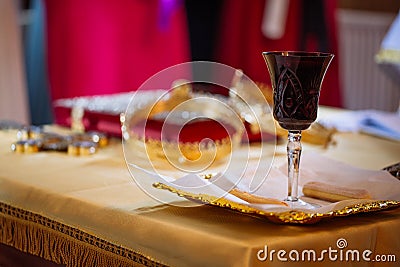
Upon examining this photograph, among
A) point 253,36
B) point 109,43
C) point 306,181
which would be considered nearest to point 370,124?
point 306,181

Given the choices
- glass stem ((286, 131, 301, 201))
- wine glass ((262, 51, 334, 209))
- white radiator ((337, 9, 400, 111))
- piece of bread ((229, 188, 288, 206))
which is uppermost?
wine glass ((262, 51, 334, 209))

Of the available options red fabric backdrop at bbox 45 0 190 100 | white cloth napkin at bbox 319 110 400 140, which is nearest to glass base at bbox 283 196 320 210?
white cloth napkin at bbox 319 110 400 140

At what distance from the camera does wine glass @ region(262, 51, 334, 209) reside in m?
1.06

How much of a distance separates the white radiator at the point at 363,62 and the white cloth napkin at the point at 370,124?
247 centimetres

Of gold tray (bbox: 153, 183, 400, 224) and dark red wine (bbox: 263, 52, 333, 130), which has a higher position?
dark red wine (bbox: 263, 52, 333, 130)

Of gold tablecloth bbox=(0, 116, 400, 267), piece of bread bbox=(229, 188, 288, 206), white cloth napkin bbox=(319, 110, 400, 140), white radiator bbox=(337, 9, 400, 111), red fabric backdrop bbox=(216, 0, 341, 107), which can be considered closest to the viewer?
gold tablecloth bbox=(0, 116, 400, 267)

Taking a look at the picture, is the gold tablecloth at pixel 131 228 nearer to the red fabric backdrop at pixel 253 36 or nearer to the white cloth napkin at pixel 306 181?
the white cloth napkin at pixel 306 181

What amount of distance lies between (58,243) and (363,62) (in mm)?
3765

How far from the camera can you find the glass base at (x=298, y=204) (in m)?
1.08

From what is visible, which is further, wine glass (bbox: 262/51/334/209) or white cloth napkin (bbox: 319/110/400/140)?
white cloth napkin (bbox: 319/110/400/140)

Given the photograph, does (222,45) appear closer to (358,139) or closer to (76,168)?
(358,139)

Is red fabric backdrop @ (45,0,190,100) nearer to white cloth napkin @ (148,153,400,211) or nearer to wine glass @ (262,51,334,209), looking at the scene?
white cloth napkin @ (148,153,400,211)

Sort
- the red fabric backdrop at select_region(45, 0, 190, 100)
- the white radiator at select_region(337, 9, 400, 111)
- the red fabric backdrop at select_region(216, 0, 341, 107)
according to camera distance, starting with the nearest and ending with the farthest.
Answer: the red fabric backdrop at select_region(45, 0, 190, 100), the red fabric backdrop at select_region(216, 0, 341, 107), the white radiator at select_region(337, 9, 400, 111)

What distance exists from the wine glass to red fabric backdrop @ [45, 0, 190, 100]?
90.5 inches
